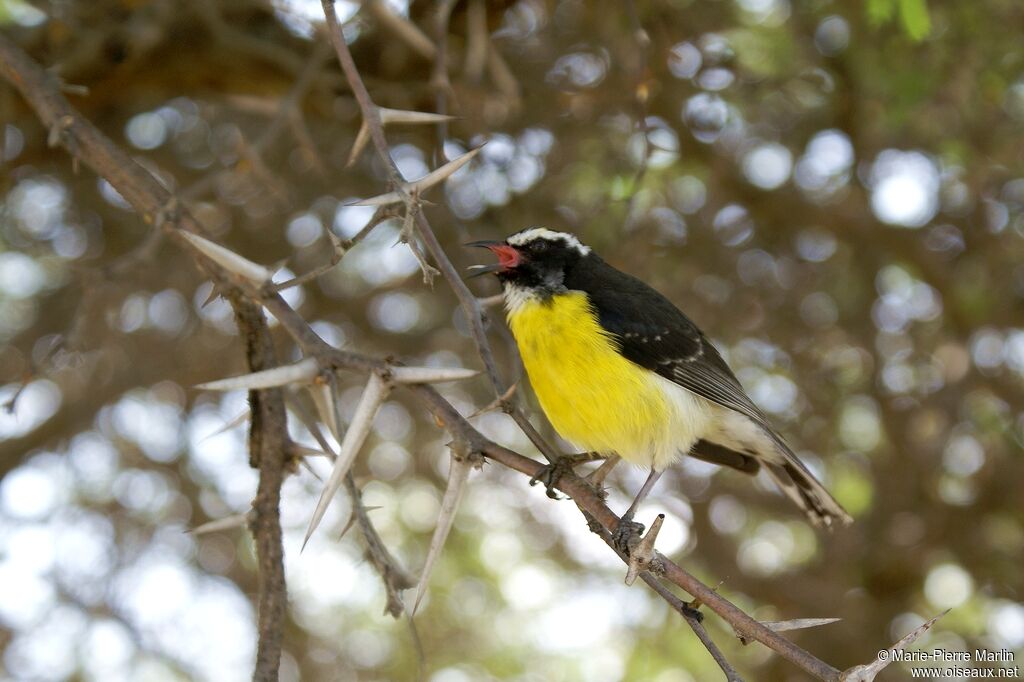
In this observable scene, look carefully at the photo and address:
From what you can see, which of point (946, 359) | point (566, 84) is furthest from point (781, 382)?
point (566, 84)

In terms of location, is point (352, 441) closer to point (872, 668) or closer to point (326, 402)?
point (326, 402)

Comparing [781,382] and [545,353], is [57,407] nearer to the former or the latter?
[545,353]

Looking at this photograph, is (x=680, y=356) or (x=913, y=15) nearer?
(x=913, y=15)

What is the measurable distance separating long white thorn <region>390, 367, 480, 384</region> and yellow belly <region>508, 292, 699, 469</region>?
5.14ft

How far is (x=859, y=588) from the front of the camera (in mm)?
6242

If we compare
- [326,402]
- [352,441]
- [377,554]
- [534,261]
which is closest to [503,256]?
[534,261]

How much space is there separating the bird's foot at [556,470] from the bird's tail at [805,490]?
2.73ft

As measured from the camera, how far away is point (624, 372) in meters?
3.98

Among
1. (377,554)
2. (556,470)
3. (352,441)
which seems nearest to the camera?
(352,441)

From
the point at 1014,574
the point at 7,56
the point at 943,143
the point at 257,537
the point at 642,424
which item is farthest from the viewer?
the point at 943,143

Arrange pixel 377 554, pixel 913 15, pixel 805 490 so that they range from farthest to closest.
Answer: pixel 805 490 → pixel 913 15 → pixel 377 554

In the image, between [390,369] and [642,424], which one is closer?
[390,369]

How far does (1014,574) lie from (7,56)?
5613 millimetres

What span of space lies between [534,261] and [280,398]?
149 cm
